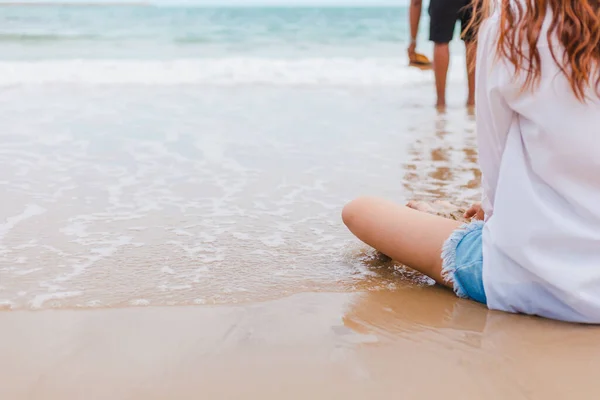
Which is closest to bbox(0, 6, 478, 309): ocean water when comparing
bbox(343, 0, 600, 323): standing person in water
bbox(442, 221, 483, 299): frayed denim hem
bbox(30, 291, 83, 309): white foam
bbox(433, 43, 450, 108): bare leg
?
bbox(30, 291, 83, 309): white foam

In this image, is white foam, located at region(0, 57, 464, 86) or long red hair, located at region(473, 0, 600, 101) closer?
long red hair, located at region(473, 0, 600, 101)

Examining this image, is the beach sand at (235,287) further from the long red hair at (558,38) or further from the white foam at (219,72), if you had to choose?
the white foam at (219,72)

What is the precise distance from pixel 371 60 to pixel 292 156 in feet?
28.4

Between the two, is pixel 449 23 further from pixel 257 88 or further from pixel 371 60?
pixel 371 60

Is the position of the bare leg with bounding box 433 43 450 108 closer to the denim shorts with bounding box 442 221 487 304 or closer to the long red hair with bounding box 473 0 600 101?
the denim shorts with bounding box 442 221 487 304

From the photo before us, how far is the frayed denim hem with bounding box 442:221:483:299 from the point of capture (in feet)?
7.12

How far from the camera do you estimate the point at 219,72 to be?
33.9 ft

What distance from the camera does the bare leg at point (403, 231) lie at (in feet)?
7.45

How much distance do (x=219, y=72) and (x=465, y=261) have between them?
8642 mm

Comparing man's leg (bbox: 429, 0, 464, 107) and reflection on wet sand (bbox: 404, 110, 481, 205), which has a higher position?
man's leg (bbox: 429, 0, 464, 107)

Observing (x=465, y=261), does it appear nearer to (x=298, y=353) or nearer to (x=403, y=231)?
(x=403, y=231)

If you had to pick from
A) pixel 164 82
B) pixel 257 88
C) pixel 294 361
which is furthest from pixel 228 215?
pixel 164 82

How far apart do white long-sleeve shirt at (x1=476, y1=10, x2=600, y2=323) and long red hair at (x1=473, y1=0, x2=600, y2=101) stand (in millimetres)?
21

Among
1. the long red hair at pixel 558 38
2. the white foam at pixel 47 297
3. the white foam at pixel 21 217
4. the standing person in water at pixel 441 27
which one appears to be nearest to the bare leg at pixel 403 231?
the long red hair at pixel 558 38
